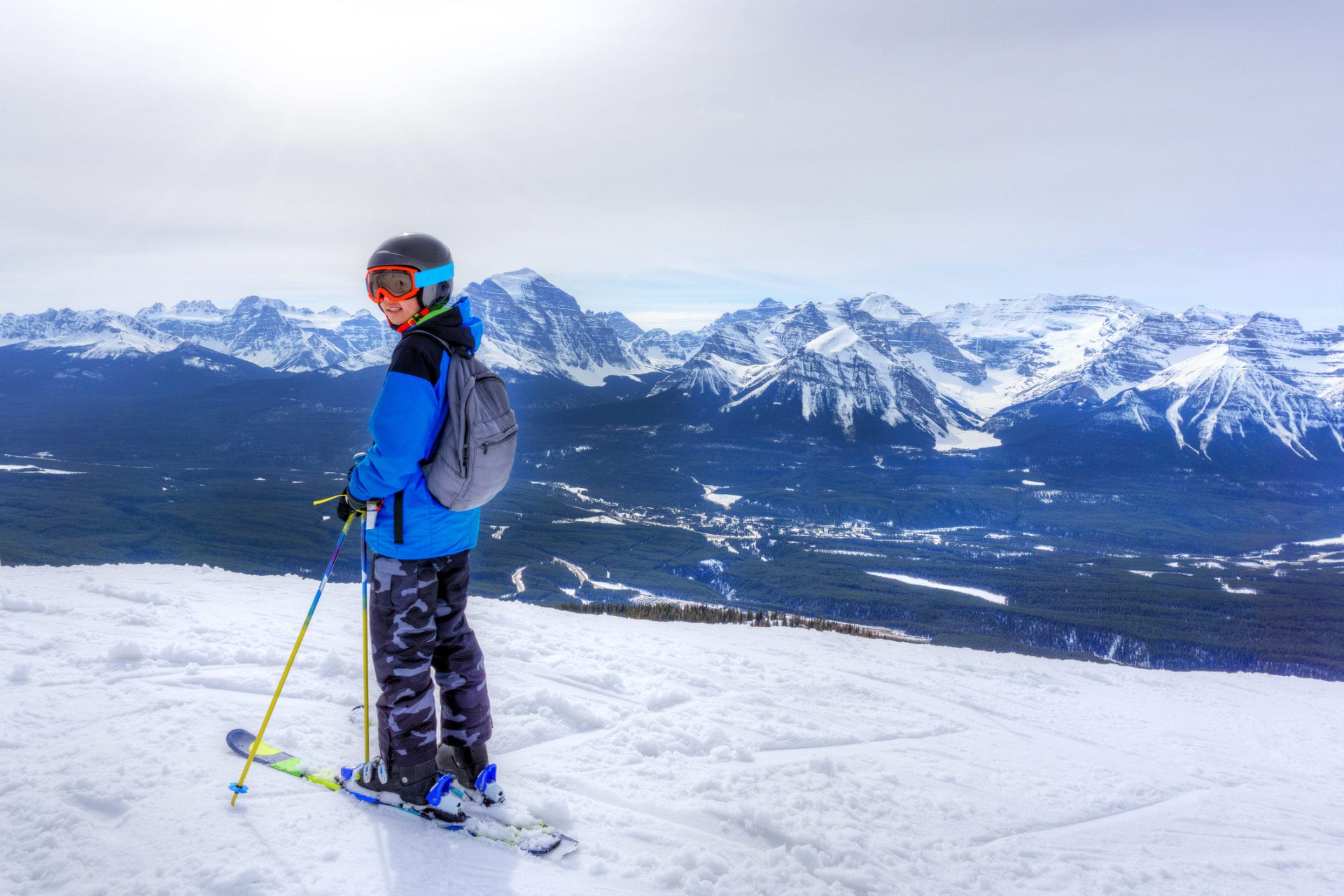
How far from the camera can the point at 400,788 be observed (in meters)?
4.59

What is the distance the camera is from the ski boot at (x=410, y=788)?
14.7 ft

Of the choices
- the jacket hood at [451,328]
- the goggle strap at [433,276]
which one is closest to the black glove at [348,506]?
the jacket hood at [451,328]

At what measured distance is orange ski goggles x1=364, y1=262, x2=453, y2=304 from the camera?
4.62 metres

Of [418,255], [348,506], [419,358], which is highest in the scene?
[418,255]

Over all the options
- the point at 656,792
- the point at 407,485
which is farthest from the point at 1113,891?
the point at 407,485

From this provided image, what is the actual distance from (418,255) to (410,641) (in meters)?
2.82

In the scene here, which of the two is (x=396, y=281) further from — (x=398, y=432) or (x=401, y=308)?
(x=398, y=432)

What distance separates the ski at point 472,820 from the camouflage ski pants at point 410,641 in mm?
393

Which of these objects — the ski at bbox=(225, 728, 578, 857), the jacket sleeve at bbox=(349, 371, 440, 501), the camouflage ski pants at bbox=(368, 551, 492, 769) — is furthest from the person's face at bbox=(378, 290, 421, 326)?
the ski at bbox=(225, 728, 578, 857)

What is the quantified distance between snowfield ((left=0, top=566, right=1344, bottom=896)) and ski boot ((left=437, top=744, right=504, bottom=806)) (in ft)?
1.07

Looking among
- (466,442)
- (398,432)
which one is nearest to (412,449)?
(398,432)

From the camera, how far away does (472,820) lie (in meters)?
4.42

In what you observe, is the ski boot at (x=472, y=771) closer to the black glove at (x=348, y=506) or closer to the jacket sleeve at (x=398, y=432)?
the black glove at (x=348, y=506)

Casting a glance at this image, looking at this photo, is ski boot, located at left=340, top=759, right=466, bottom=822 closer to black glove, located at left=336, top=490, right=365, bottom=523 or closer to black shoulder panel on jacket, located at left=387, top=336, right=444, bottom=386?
black glove, located at left=336, top=490, right=365, bottom=523
